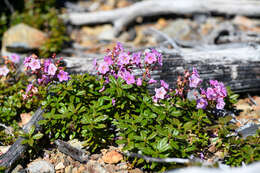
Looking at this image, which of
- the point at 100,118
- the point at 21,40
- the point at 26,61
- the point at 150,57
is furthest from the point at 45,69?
the point at 21,40

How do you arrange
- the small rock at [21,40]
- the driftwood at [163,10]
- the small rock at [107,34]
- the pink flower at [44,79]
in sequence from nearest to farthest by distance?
the pink flower at [44,79]
the small rock at [21,40]
the driftwood at [163,10]
the small rock at [107,34]

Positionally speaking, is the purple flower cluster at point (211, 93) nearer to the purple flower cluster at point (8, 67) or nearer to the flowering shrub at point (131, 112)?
the flowering shrub at point (131, 112)

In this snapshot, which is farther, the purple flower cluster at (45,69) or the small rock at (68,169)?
the purple flower cluster at (45,69)

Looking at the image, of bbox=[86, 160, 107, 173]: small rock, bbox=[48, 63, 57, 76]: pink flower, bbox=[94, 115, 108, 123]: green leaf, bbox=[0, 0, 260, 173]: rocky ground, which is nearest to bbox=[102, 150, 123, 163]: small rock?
bbox=[0, 0, 260, 173]: rocky ground

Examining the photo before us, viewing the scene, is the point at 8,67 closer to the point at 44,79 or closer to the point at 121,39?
the point at 44,79

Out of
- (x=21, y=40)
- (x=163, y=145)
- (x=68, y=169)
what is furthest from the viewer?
(x=21, y=40)

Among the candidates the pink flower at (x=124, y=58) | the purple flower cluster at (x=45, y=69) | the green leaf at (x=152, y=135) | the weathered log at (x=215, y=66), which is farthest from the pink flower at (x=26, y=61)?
the green leaf at (x=152, y=135)
